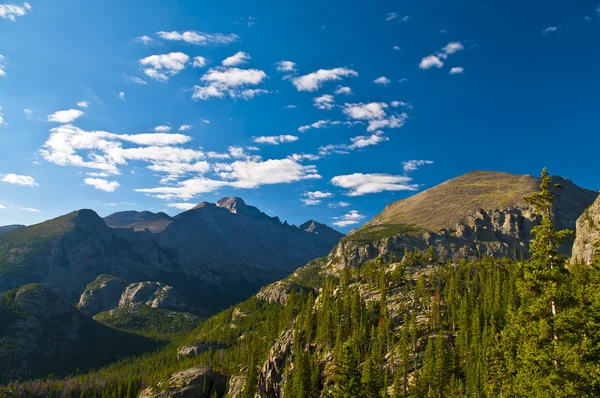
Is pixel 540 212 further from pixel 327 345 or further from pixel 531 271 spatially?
pixel 327 345

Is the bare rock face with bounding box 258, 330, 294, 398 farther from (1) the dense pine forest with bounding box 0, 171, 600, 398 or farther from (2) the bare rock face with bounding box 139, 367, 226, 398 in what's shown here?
(2) the bare rock face with bounding box 139, 367, 226, 398

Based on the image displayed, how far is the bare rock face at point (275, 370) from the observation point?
130m

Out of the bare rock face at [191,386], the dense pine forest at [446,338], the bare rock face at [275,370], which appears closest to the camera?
the dense pine forest at [446,338]

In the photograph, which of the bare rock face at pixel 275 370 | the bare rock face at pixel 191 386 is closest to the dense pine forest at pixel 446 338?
the bare rock face at pixel 275 370

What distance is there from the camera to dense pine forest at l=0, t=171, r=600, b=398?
1275 inches

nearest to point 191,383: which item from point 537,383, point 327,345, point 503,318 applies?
point 327,345

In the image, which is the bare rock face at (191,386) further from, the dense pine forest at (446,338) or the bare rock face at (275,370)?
the bare rock face at (275,370)

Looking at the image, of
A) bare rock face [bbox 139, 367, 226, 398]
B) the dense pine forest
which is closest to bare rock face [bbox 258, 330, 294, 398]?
the dense pine forest

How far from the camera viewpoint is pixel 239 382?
506 feet

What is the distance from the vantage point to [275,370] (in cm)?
13612

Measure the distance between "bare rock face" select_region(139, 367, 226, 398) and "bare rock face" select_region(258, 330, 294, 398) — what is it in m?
35.0

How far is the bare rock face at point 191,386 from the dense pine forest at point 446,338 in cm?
364

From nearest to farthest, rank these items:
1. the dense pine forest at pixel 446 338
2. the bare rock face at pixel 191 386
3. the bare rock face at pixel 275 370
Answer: the dense pine forest at pixel 446 338, the bare rock face at pixel 275 370, the bare rock face at pixel 191 386

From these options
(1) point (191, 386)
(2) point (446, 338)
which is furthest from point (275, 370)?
(2) point (446, 338)
